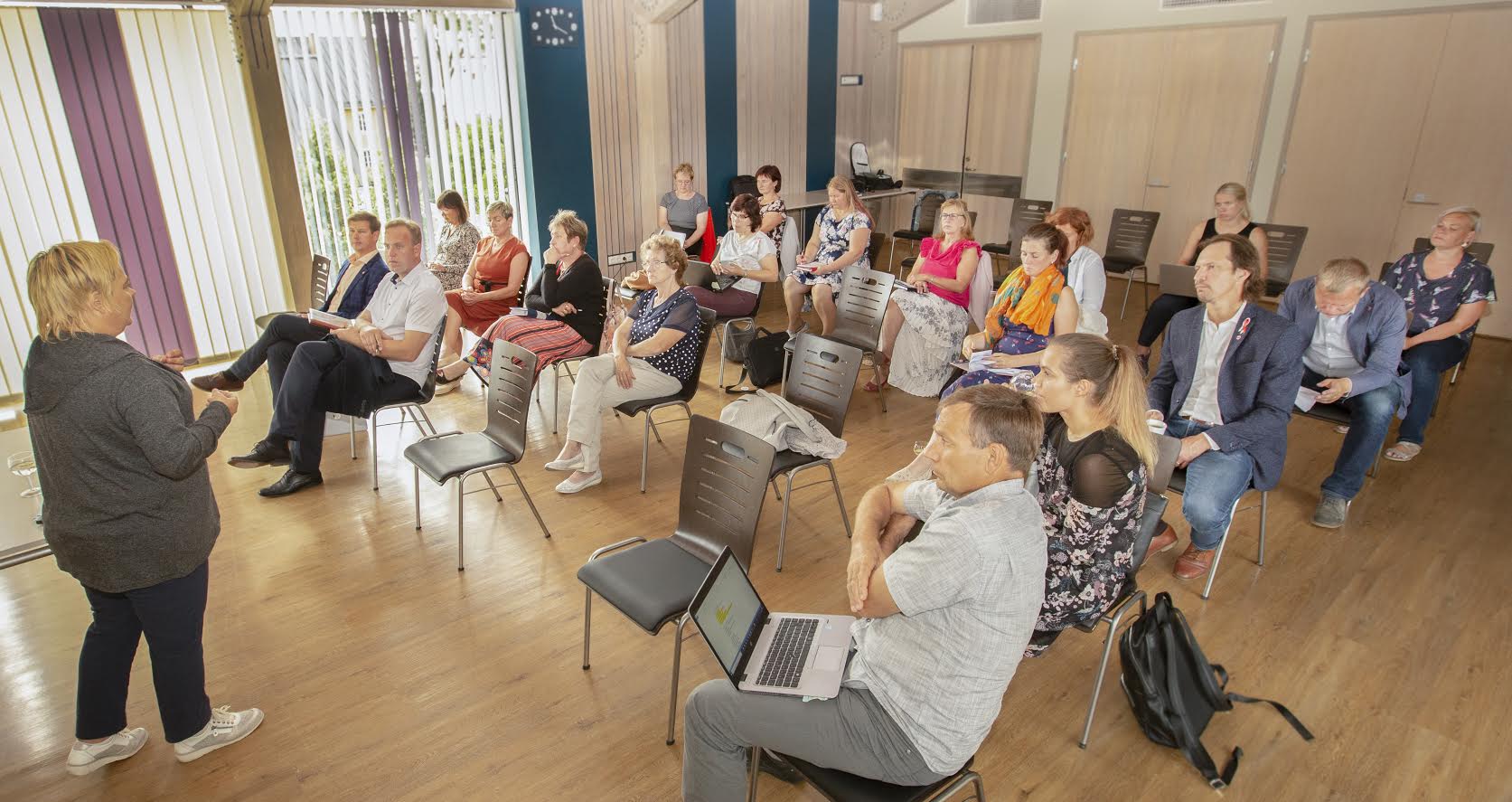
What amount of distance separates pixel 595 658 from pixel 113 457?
170 cm

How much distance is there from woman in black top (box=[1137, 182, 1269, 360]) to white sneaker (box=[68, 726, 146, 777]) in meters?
5.95

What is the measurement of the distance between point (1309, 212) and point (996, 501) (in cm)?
826

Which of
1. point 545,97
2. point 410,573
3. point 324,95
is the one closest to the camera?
point 410,573

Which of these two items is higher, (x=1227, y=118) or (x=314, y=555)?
(x=1227, y=118)

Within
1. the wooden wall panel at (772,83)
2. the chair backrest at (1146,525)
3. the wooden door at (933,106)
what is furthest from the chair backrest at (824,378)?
the wooden door at (933,106)

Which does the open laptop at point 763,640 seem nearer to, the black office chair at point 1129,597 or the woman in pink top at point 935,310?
the black office chair at point 1129,597

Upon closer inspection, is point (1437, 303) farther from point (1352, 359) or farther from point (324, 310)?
point (324, 310)

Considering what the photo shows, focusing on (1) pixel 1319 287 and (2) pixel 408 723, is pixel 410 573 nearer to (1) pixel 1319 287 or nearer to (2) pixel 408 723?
(2) pixel 408 723

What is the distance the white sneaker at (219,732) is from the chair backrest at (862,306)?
3838 mm

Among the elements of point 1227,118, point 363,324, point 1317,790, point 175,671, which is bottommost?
point 1317,790

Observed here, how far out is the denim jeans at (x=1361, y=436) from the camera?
4.24 metres

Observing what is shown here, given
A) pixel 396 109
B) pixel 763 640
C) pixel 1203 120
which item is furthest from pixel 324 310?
pixel 1203 120

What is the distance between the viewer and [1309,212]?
822cm

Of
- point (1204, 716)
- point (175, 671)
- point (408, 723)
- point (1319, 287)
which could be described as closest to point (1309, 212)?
point (1319, 287)
